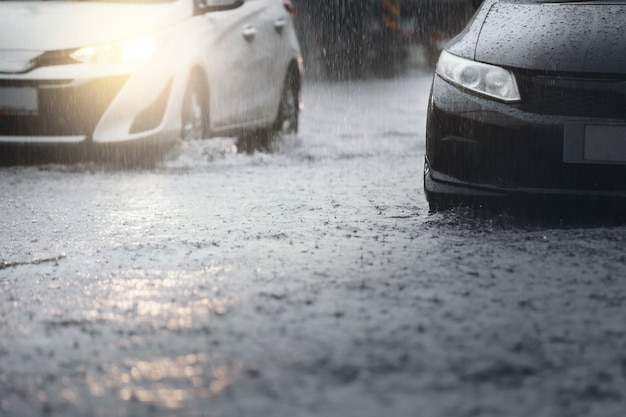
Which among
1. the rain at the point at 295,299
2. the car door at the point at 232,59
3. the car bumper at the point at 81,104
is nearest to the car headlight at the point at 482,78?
the rain at the point at 295,299

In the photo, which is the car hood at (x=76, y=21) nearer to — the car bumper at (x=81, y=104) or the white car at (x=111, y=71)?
the white car at (x=111, y=71)

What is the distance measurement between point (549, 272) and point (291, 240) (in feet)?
4.00

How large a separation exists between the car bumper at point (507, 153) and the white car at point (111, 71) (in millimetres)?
2519

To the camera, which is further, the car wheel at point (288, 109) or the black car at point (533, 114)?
the car wheel at point (288, 109)

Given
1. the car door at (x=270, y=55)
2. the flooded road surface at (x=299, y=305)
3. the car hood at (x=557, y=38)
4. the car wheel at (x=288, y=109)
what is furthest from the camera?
the car wheel at (x=288, y=109)

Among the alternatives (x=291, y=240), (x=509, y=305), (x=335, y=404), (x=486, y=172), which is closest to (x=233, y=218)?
(x=291, y=240)

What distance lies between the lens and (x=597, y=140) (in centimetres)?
525

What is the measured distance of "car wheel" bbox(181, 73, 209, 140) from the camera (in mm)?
8102

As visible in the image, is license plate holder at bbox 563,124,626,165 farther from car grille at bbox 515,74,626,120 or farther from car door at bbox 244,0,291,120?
car door at bbox 244,0,291,120

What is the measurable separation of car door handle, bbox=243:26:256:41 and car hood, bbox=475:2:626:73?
3116 millimetres

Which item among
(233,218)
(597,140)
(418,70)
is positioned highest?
(597,140)

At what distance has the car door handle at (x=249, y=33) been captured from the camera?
9.00 meters

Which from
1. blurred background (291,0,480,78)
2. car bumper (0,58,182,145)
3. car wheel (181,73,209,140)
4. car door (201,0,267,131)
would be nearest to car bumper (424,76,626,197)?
car bumper (0,58,182,145)

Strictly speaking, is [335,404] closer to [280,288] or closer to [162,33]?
[280,288]
